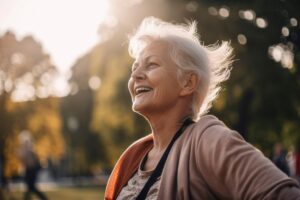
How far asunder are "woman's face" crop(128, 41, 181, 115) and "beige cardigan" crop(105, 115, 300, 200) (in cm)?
24

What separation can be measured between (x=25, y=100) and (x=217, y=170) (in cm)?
3733

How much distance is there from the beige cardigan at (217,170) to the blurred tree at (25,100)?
111 feet

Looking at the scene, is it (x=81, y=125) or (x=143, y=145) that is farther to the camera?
(x=81, y=125)

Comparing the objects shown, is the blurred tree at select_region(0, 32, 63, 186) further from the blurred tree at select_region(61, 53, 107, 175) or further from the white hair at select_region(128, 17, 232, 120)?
the white hair at select_region(128, 17, 232, 120)

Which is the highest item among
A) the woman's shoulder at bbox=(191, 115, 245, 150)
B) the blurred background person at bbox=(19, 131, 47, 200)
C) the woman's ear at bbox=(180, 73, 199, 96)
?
the woman's ear at bbox=(180, 73, 199, 96)

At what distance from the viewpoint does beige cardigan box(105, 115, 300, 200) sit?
2.04m

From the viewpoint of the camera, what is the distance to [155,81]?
105 inches

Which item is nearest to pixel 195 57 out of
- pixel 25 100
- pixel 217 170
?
pixel 217 170

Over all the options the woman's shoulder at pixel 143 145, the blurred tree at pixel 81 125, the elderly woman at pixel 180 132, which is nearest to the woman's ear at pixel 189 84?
the elderly woman at pixel 180 132

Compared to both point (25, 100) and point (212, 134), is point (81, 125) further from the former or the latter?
point (212, 134)

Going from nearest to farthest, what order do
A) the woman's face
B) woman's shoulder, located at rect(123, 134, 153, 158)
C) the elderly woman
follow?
the elderly woman < the woman's face < woman's shoulder, located at rect(123, 134, 153, 158)

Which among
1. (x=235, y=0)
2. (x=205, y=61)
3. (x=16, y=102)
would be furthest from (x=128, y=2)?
(x=16, y=102)

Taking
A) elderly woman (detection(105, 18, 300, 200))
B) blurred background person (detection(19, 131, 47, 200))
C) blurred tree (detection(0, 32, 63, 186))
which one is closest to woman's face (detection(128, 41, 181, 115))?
elderly woman (detection(105, 18, 300, 200))

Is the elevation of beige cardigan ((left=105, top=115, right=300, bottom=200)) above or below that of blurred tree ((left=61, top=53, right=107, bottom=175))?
above
